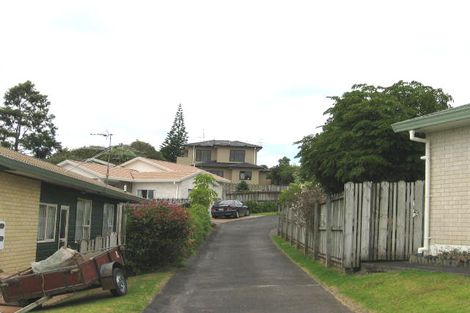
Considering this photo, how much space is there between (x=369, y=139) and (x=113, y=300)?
976cm

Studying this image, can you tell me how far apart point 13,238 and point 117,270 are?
9.95ft

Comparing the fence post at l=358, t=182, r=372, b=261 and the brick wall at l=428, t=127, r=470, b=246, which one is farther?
the fence post at l=358, t=182, r=372, b=261

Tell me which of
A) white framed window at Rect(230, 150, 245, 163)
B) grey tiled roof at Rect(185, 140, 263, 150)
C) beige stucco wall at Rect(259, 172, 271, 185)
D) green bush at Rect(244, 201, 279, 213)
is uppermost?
grey tiled roof at Rect(185, 140, 263, 150)

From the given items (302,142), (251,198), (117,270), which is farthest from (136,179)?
(117,270)

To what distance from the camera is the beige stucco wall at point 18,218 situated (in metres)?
14.3

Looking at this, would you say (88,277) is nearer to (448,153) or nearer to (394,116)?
(448,153)

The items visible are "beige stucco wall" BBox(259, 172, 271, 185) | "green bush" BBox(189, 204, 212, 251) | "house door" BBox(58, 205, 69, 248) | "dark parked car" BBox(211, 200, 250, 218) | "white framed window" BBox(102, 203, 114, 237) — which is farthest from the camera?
"beige stucco wall" BBox(259, 172, 271, 185)

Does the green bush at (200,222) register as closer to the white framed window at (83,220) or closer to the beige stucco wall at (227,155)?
the white framed window at (83,220)

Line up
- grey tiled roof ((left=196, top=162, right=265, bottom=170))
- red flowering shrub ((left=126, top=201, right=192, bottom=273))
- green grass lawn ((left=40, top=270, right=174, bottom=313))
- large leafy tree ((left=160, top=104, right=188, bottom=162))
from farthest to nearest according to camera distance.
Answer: large leafy tree ((left=160, top=104, right=188, bottom=162)) < grey tiled roof ((left=196, top=162, right=265, bottom=170)) < red flowering shrub ((left=126, top=201, right=192, bottom=273)) < green grass lawn ((left=40, top=270, right=174, bottom=313))

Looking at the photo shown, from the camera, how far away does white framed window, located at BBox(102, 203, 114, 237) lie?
2312 cm

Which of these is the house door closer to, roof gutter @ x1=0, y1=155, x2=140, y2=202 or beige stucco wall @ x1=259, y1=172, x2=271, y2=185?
roof gutter @ x1=0, y1=155, x2=140, y2=202

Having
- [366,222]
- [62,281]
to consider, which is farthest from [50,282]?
[366,222]

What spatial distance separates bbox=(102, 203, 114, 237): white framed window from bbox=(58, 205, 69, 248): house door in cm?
440

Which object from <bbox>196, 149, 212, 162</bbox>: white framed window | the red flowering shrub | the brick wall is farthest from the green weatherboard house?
<bbox>196, 149, 212, 162</bbox>: white framed window
